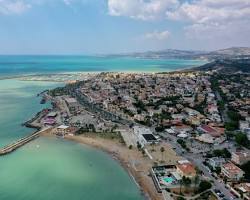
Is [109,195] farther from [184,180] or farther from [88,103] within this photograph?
[88,103]

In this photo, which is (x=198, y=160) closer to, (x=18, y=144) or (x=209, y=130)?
(x=209, y=130)

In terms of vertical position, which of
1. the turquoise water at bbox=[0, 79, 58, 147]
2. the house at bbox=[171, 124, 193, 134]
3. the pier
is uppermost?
the pier

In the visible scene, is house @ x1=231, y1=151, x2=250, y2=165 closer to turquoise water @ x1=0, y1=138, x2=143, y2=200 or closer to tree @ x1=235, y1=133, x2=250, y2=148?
tree @ x1=235, y1=133, x2=250, y2=148

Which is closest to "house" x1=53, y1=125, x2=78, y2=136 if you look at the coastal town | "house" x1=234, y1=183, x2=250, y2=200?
the coastal town

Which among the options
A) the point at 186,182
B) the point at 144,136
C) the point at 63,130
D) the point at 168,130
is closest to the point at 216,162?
the point at 186,182

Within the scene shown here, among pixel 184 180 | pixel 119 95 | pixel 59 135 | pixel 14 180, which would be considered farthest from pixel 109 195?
pixel 119 95
